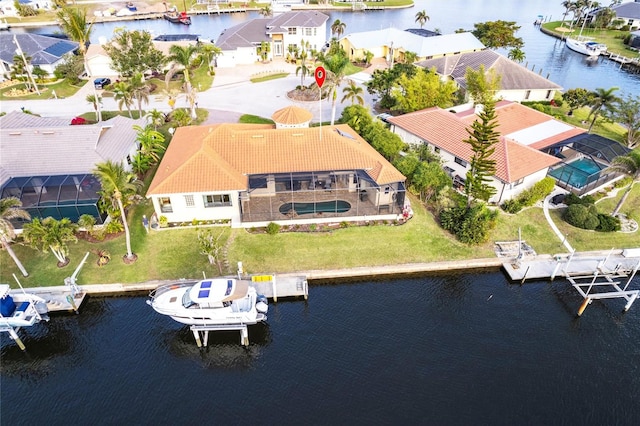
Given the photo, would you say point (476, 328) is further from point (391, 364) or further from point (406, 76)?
point (406, 76)

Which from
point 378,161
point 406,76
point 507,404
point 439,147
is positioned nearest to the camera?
point 507,404

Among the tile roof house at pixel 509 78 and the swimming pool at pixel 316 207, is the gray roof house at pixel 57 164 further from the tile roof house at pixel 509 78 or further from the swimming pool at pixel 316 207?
the tile roof house at pixel 509 78

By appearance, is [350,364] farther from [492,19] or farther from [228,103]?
[492,19]

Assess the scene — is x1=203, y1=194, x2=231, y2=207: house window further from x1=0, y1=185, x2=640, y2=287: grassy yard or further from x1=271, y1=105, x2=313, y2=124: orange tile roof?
x1=271, y1=105, x2=313, y2=124: orange tile roof

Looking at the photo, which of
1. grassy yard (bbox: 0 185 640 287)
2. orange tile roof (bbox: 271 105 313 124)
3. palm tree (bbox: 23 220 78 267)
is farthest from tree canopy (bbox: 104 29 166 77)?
palm tree (bbox: 23 220 78 267)

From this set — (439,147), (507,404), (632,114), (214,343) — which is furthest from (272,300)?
(632,114)

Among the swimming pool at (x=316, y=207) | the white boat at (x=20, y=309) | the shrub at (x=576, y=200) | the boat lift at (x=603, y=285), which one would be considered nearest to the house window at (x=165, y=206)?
the swimming pool at (x=316, y=207)
